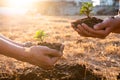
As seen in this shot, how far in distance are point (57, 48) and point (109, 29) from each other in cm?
85

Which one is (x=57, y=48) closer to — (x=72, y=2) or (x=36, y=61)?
(x=36, y=61)

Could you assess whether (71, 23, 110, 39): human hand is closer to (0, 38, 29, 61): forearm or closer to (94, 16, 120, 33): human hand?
(94, 16, 120, 33): human hand

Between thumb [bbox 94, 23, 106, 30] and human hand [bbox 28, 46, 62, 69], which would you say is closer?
human hand [bbox 28, 46, 62, 69]

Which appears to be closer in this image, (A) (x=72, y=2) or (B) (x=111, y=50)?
(B) (x=111, y=50)

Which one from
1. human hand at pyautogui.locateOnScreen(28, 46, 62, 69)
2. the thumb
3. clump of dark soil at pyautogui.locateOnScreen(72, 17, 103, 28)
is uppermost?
clump of dark soil at pyautogui.locateOnScreen(72, 17, 103, 28)

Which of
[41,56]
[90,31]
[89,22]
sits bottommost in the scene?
[41,56]

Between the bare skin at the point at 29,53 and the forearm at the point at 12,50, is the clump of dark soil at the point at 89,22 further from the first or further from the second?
the forearm at the point at 12,50

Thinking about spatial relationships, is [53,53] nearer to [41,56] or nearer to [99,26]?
[41,56]

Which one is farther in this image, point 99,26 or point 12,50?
point 99,26

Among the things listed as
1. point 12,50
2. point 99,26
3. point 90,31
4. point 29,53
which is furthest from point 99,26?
point 12,50

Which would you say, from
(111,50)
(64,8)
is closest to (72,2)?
(64,8)

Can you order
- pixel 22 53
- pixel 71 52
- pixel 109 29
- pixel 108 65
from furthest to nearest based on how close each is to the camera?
pixel 71 52
pixel 108 65
pixel 109 29
pixel 22 53

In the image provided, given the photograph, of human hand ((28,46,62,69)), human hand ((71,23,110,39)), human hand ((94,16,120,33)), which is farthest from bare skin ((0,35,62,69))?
human hand ((94,16,120,33))

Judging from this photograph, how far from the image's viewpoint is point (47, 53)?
3.51 m
